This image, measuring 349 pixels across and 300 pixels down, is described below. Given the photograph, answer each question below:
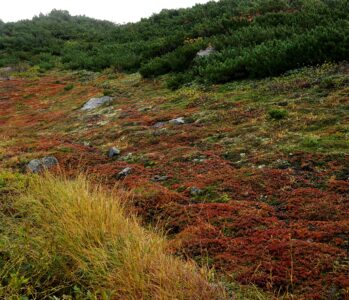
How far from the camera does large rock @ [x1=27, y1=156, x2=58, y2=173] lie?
33.0 feet

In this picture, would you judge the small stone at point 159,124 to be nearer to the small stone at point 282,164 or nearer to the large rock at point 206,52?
the small stone at point 282,164

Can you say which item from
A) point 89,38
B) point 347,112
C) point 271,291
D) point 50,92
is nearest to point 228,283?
point 271,291

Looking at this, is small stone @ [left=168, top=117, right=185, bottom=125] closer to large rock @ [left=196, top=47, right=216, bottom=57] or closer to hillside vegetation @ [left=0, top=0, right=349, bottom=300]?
hillside vegetation @ [left=0, top=0, right=349, bottom=300]

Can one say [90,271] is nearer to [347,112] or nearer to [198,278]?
[198,278]

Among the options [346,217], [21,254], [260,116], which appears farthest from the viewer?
[260,116]

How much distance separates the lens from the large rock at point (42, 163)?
10053mm

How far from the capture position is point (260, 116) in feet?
36.6

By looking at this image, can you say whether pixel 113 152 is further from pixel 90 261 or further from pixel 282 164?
pixel 90 261

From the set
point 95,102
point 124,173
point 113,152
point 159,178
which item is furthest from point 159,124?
point 95,102

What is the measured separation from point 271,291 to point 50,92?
23.1m

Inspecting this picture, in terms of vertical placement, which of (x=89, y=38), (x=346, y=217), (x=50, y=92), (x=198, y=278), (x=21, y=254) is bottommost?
(x=346, y=217)

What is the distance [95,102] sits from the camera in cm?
1925

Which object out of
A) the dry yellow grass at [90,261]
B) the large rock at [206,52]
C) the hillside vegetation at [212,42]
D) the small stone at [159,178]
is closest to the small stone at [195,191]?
the small stone at [159,178]

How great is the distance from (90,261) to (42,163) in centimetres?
640
